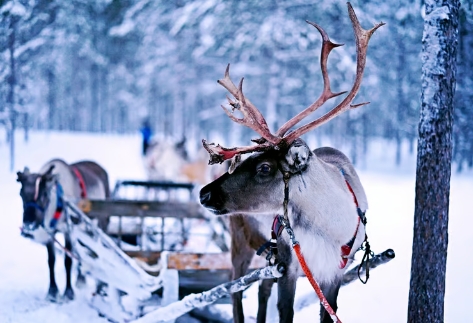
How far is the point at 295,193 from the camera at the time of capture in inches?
115

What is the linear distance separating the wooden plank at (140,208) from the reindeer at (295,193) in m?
2.97

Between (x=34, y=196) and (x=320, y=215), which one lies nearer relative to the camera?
(x=320, y=215)

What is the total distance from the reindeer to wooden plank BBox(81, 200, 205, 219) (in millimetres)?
2968

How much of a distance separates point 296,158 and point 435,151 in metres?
1.00

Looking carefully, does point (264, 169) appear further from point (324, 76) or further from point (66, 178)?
point (66, 178)

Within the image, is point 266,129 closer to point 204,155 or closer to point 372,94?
point 204,155

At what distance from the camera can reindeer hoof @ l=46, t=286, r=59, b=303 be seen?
522 centimetres

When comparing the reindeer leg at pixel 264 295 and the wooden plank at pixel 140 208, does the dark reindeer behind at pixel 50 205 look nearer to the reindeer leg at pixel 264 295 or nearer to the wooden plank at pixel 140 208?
the wooden plank at pixel 140 208

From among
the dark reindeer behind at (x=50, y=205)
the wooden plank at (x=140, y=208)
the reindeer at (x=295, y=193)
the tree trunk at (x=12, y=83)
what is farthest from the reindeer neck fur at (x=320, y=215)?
the tree trunk at (x=12, y=83)

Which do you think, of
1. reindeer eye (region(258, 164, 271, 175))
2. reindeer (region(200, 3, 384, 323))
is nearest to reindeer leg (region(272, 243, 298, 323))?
reindeer (region(200, 3, 384, 323))

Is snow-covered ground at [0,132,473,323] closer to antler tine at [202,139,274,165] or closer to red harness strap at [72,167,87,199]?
red harness strap at [72,167,87,199]

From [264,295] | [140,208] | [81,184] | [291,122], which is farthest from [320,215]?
[81,184]

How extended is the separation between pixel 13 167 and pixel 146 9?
1134 cm

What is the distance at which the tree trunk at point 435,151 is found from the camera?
311 cm
